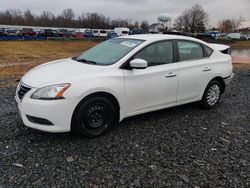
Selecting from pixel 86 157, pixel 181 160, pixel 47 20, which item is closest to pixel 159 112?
pixel 181 160

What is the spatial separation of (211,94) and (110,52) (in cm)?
240

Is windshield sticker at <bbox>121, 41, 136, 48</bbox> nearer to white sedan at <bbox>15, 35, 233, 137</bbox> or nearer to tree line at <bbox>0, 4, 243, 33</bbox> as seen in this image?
white sedan at <bbox>15, 35, 233, 137</bbox>

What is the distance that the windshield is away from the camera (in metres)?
3.96

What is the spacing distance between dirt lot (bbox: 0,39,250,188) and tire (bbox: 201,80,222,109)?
49 cm

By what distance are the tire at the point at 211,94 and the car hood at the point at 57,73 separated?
8.14ft

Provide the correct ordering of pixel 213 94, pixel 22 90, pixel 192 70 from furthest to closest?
pixel 213 94
pixel 192 70
pixel 22 90

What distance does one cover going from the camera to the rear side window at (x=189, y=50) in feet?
14.9

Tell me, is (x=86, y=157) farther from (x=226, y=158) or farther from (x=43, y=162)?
(x=226, y=158)

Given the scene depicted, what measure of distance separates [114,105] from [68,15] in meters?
116

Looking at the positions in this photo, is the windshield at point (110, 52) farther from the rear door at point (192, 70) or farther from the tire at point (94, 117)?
the rear door at point (192, 70)

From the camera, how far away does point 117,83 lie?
3.64 m

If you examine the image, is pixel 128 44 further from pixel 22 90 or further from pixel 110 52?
pixel 22 90

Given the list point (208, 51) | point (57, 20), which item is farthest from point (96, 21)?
point (208, 51)

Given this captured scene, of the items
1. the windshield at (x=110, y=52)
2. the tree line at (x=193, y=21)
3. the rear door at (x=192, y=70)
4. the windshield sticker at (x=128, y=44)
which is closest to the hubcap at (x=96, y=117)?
the windshield at (x=110, y=52)
